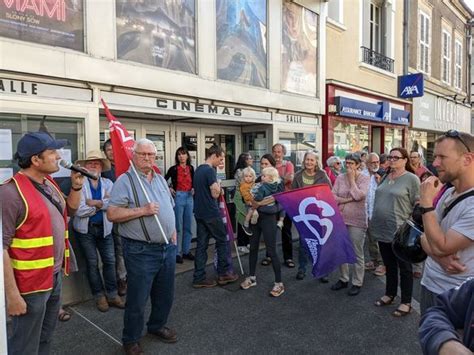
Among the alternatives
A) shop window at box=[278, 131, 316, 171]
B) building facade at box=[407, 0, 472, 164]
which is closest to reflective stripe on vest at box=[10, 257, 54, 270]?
shop window at box=[278, 131, 316, 171]

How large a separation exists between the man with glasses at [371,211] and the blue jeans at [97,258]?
322 cm

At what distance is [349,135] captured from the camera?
31.9 feet

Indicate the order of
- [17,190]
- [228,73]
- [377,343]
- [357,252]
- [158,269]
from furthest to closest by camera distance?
[228,73]
[357,252]
[377,343]
[158,269]
[17,190]

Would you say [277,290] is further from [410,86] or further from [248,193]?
[410,86]

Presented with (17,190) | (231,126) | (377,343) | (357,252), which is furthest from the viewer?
(231,126)

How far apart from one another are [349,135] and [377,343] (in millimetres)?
6992

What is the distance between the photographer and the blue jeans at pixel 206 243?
15.5 ft

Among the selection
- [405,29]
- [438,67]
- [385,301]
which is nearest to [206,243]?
[385,301]

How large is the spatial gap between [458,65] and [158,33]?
15.9 m

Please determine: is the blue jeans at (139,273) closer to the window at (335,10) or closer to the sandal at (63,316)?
the sandal at (63,316)

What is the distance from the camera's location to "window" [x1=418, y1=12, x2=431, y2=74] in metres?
13.1

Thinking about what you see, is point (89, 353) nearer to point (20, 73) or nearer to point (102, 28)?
point (20, 73)

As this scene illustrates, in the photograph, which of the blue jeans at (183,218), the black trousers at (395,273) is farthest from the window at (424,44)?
the black trousers at (395,273)

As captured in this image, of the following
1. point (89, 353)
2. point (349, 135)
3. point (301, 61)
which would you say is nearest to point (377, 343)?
point (89, 353)
